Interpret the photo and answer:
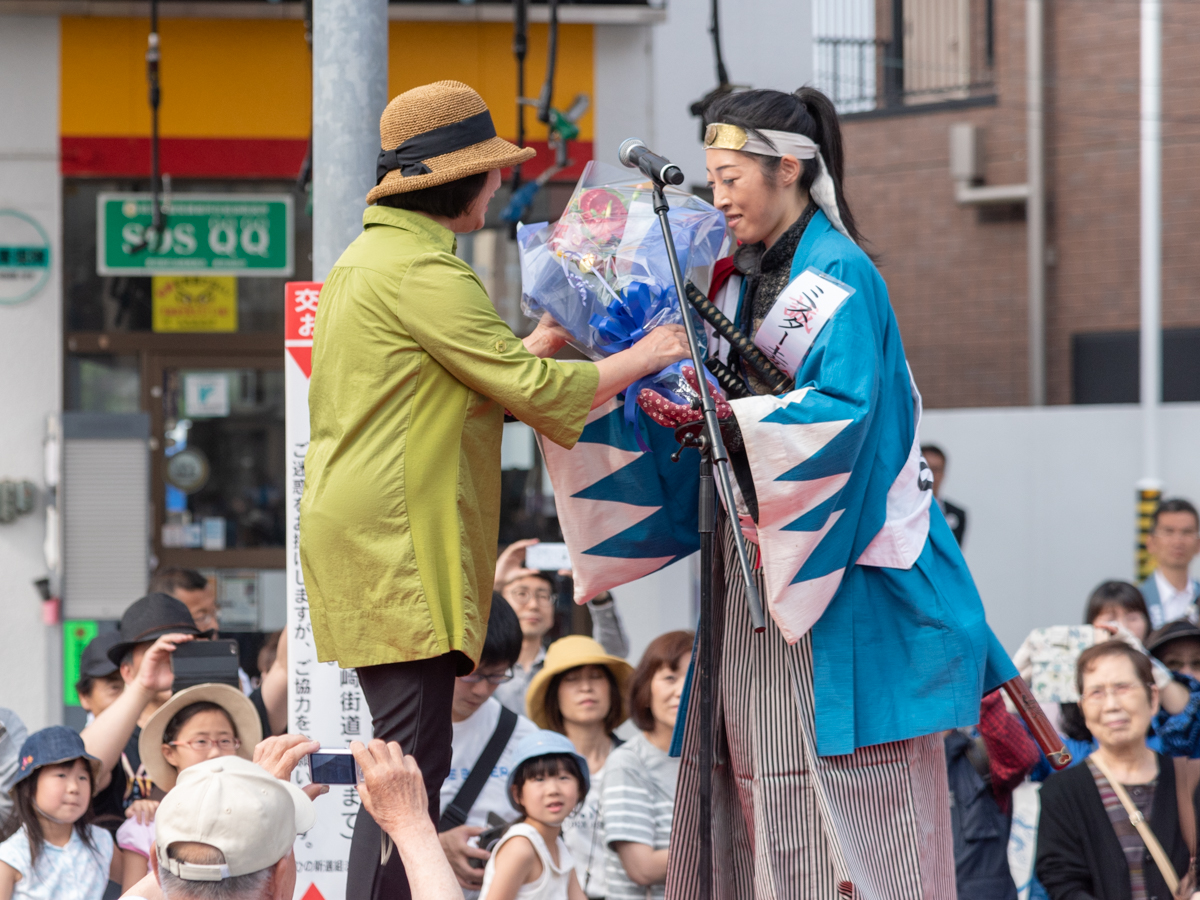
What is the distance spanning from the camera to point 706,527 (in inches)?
90.3

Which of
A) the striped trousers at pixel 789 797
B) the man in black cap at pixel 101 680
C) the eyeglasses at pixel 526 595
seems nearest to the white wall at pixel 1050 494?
the eyeglasses at pixel 526 595

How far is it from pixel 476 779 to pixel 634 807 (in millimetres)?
410

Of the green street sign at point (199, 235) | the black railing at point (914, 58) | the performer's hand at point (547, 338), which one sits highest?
the black railing at point (914, 58)

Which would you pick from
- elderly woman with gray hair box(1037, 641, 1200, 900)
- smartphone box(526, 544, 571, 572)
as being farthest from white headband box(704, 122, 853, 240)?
smartphone box(526, 544, 571, 572)

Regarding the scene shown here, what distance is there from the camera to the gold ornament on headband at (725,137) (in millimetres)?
2496

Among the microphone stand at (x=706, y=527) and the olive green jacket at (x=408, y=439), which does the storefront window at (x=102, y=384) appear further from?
the microphone stand at (x=706, y=527)

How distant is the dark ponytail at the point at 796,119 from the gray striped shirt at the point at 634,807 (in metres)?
1.61

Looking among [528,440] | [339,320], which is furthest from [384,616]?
[528,440]

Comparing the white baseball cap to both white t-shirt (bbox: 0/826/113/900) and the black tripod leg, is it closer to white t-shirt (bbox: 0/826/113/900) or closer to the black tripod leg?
the black tripod leg

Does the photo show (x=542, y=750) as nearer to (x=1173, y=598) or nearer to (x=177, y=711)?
(x=177, y=711)

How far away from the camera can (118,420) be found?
237 inches

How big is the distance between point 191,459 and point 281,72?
1.78 m

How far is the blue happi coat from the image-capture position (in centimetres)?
229

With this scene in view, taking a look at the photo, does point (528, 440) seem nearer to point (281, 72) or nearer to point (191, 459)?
point (191, 459)
